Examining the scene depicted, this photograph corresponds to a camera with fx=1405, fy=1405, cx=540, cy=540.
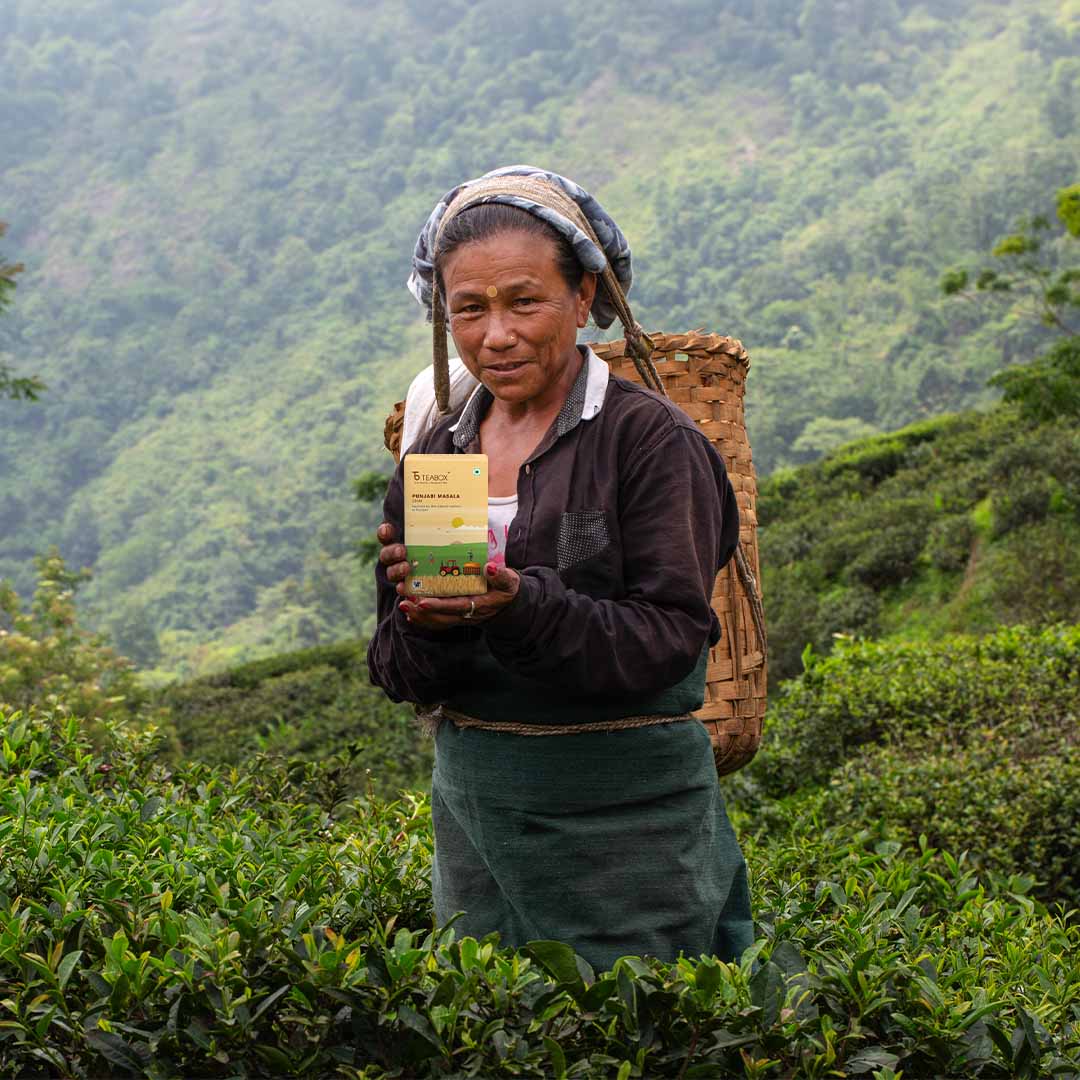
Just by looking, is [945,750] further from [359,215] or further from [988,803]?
[359,215]

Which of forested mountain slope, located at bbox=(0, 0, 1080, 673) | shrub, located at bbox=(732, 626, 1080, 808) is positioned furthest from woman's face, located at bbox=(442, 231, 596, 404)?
forested mountain slope, located at bbox=(0, 0, 1080, 673)

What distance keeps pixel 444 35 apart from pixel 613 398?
101442 mm

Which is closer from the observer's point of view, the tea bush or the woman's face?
the woman's face

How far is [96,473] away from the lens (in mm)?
68562

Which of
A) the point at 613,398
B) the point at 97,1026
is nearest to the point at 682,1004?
the point at 97,1026

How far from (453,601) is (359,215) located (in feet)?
270

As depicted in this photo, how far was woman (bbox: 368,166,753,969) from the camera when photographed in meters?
2.02

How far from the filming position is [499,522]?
83.2 inches

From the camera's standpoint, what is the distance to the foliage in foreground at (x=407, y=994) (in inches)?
70.5

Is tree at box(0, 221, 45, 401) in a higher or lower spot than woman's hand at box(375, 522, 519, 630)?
higher

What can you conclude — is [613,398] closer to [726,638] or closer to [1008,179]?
[726,638]

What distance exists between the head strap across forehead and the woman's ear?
0.02 metres

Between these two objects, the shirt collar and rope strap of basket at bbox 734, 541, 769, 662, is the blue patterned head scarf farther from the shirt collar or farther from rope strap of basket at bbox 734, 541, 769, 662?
rope strap of basket at bbox 734, 541, 769, 662

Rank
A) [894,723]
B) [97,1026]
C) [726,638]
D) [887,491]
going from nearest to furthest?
[97,1026] < [726,638] < [894,723] < [887,491]
